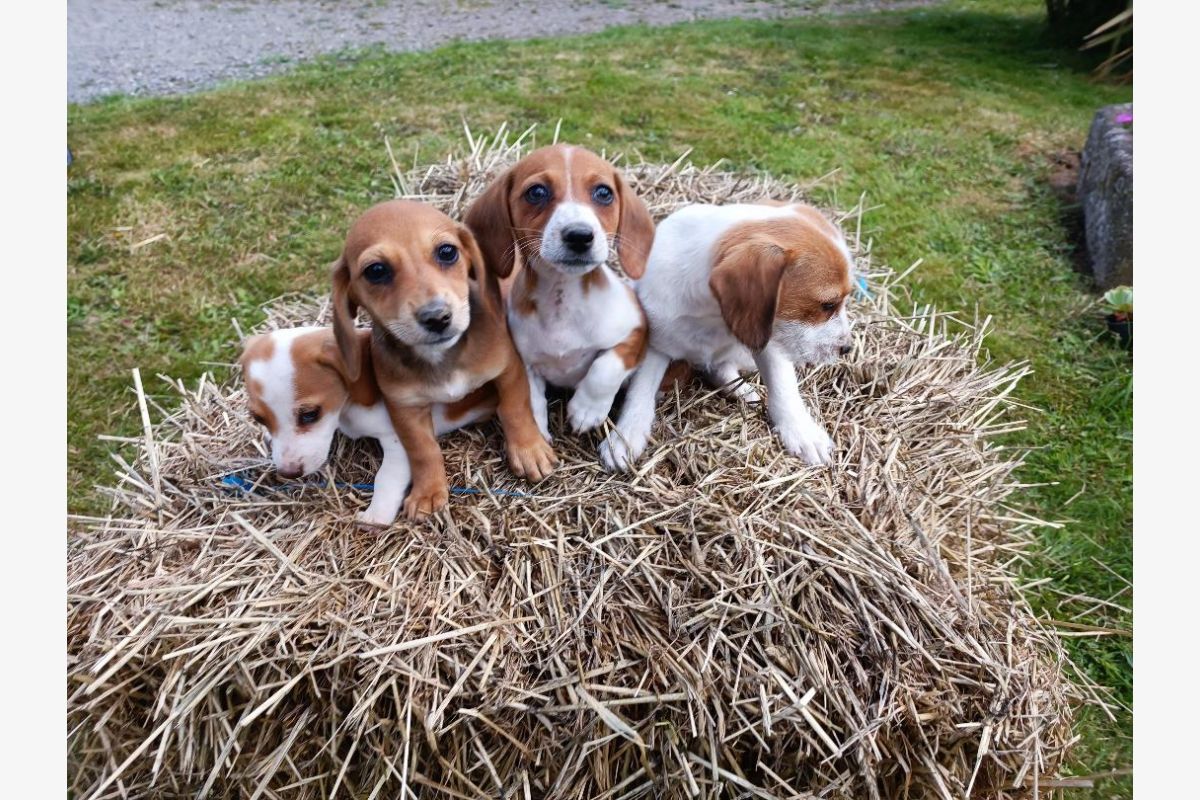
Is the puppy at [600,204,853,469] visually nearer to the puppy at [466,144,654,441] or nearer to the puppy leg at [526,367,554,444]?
the puppy at [466,144,654,441]

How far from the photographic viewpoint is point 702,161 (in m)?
7.48

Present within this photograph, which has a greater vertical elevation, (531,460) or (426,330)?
(426,330)

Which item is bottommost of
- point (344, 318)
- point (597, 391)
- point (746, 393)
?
point (746, 393)

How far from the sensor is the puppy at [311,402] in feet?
9.32

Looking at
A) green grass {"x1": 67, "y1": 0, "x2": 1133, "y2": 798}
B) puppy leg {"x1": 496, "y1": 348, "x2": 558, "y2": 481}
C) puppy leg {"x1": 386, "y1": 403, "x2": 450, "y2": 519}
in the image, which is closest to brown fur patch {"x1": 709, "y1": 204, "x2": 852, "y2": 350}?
puppy leg {"x1": 496, "y1": 348, "x2": 558, "y2": 481}

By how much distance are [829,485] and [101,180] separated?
7086 mm

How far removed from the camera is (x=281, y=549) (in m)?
2.82

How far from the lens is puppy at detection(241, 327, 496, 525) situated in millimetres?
2842

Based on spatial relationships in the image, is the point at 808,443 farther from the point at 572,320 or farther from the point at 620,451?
the point at 572,320

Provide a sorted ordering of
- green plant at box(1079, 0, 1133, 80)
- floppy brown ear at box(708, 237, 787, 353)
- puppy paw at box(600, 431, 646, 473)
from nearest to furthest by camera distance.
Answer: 1. floppy brown ear at box(708, 237, 787, 353)
2. puppy paw at box(600, 431, 646, 473)
3. green plant at box(1079, 0, 1133, 80)

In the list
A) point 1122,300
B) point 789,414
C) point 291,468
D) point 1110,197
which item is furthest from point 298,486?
point 1110,197

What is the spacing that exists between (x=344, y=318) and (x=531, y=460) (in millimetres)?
846

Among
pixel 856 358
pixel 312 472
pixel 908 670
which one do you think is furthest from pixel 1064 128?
pixel 312 472

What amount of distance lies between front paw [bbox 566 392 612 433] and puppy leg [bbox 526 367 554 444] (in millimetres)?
119
